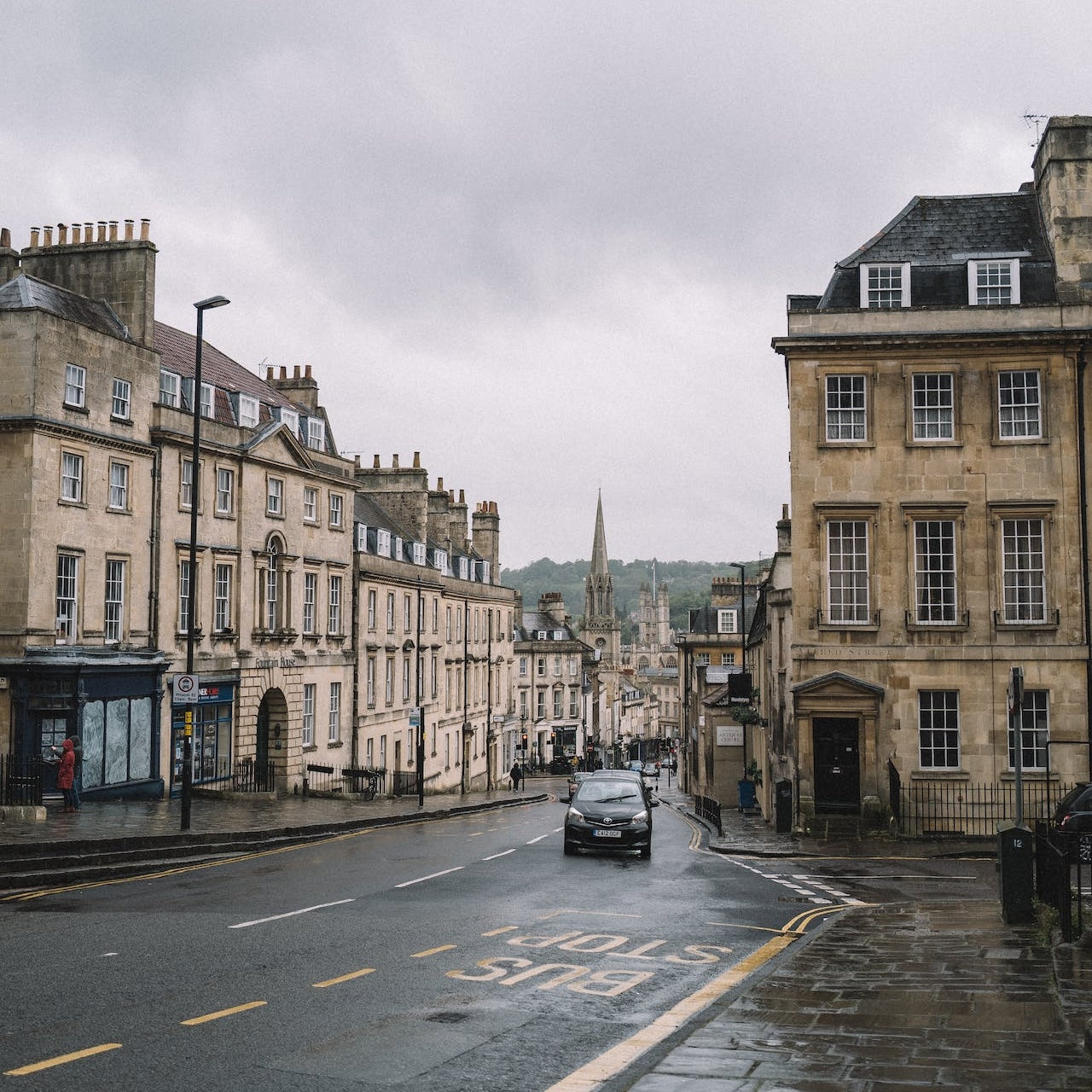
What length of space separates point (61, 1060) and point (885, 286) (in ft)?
91.0

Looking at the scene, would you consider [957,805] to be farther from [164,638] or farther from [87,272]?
[87,272]

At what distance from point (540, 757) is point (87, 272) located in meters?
64.7

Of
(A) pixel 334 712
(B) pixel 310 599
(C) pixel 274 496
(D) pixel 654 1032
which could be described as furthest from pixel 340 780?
(D) pixel 654 1032

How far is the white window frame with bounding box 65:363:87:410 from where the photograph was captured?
3044 centimetres

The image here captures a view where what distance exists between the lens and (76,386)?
30.8m

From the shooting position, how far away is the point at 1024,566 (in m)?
29.2

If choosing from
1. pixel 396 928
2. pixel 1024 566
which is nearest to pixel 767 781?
pixel 1024 566

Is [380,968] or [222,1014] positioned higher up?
[222,1014]

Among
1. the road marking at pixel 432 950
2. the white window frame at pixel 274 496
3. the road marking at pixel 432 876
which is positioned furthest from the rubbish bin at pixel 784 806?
the white window frame at pixel 274 496

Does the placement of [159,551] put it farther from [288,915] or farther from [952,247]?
[952,247]

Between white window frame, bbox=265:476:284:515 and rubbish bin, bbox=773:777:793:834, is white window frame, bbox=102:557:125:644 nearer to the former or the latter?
white window frame, bbox=265:476:284:515

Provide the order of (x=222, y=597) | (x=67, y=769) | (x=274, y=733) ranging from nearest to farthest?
1. (x=67, y=769)
2. (x=222, y=597)
3. (x=274, y=733)

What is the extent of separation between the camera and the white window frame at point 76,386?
30.4 metres

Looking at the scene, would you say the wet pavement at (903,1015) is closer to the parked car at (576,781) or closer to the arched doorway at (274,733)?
the parked car at (576,781)
